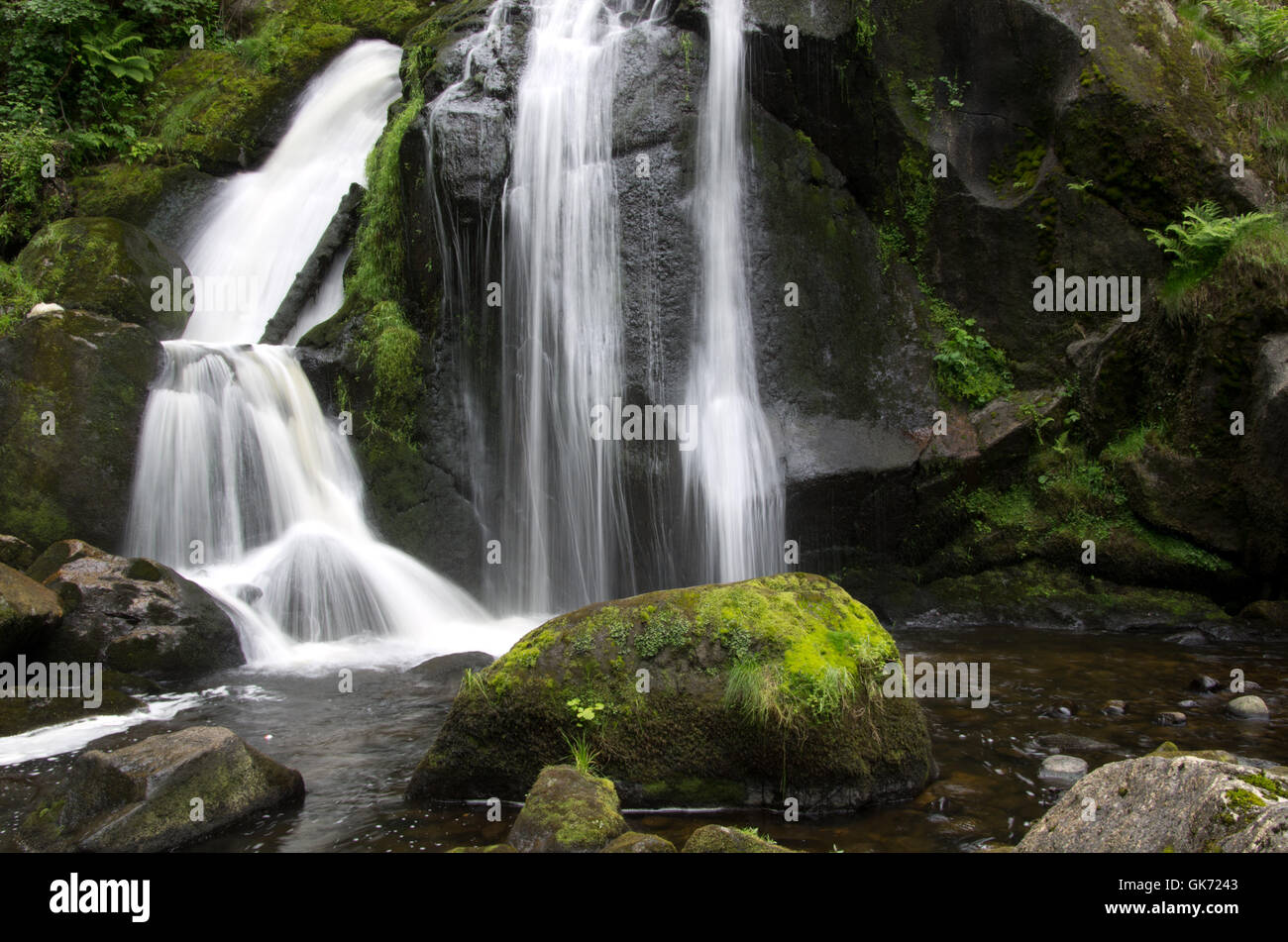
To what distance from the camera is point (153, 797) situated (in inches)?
184

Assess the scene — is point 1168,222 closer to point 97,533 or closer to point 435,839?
point 435,839

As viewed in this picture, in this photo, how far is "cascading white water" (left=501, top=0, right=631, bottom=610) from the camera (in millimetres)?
10320

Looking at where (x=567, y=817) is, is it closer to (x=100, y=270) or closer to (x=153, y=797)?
(x=153, y=797)

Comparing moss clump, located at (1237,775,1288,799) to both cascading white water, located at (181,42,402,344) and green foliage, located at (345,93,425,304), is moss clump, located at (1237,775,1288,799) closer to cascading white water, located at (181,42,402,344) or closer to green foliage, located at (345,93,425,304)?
green foliage, located at (345,93,425,304)

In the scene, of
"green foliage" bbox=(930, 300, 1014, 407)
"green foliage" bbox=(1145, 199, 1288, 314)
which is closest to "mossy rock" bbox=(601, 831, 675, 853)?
"green foliage" bbox=(930, 300, 1014, 407)

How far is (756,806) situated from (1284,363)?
711 centimetres

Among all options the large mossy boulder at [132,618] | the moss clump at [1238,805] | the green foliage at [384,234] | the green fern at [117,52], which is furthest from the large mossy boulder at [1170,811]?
the green fern at [117,52]

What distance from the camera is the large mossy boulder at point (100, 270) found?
1083cm

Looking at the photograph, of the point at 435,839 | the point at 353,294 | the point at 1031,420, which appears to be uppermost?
the point at 353,294

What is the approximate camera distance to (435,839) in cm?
470

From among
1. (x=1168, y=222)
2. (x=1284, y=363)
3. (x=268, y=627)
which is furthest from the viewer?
(x=1168, y=222)

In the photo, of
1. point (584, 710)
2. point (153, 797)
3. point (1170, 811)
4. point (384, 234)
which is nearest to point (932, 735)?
point (584, 710)

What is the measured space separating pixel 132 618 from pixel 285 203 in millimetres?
7875

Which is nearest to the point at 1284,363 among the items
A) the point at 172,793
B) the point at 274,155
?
the point at 172,793
